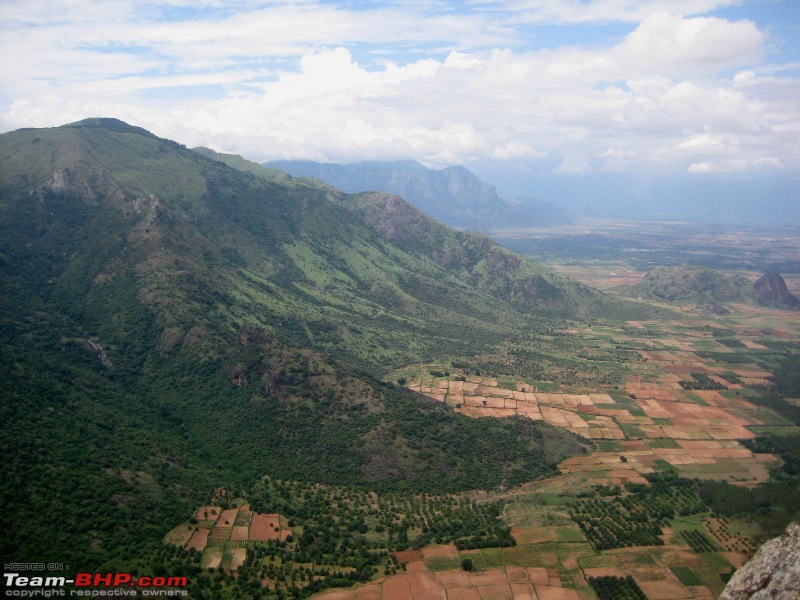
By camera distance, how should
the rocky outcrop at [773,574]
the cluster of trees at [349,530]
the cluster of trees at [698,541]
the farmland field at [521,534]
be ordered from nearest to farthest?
the rocky outcrop at [773,574], the farmland field at [521,534], the cluster of trees at [349,530], the cluster of trees at [698,541]

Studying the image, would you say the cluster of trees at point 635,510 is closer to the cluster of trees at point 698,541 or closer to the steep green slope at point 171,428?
the cluster of trees at point 698,541

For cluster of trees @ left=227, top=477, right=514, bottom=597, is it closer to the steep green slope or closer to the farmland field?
the farmland field

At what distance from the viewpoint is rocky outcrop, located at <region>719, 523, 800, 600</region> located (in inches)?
2416

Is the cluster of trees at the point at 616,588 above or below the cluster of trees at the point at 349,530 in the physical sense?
below

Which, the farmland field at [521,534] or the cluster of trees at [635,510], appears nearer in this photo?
the farmland field at [521,534]

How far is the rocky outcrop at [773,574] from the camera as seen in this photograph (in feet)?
201
